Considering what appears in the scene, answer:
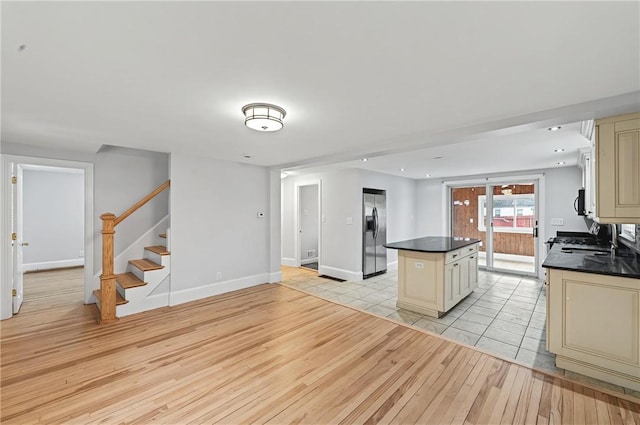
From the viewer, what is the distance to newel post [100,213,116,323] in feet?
11.4

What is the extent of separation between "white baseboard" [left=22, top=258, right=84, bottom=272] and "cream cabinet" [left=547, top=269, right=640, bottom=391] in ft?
30.3

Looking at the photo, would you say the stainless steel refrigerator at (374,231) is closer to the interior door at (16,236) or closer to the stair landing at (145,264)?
the stair landing at (145,264)

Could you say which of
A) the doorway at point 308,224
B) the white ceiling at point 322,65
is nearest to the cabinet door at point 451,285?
the white ceiling at point 322,65

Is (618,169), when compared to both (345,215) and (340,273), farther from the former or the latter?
(340,273)

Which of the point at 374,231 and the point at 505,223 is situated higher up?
the point at 505,223

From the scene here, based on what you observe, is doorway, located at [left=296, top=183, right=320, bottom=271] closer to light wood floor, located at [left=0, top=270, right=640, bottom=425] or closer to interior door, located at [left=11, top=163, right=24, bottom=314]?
light wood floor, located at [left=0, top=270, right=640, bottom=425]

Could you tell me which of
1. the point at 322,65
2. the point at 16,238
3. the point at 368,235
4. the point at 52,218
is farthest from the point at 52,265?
the point at 322,65

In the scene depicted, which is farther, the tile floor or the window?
the window

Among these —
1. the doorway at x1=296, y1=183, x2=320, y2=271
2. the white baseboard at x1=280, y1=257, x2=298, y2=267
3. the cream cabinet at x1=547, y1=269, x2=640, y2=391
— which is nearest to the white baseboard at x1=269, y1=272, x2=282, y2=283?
the white baseboard at x1=280, y1=257, x2=298, y2=267

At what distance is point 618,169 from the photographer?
7.25ft

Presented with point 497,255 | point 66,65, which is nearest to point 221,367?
point 66,65

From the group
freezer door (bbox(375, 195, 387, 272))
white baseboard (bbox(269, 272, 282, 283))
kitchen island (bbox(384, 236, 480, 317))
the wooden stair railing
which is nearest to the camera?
the wooden stair railing

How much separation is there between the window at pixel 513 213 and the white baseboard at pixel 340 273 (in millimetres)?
3468

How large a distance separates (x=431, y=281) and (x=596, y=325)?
1624 mm
